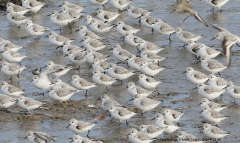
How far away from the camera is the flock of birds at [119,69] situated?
1222 cm

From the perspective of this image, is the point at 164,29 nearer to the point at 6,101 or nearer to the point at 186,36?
the point at 186,36

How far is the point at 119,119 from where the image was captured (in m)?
12.9

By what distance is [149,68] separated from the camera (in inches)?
632

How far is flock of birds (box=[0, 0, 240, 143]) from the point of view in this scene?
1222 cm

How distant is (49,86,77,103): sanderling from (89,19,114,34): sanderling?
6.41 metres

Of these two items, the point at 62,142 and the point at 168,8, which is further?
the point at 168,8

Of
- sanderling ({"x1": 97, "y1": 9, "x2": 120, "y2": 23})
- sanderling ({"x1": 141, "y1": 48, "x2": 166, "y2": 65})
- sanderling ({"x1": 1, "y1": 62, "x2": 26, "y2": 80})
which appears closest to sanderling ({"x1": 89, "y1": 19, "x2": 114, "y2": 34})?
sanderling ({"x1": 97, "y1": 9, "x2": 120, "y2": 23})

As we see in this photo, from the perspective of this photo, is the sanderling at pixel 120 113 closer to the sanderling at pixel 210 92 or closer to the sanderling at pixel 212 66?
the sanderling at pixel 210 92

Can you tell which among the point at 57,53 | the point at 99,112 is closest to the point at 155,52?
the point at 57,53

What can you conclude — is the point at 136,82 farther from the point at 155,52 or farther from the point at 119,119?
the point at 119,119

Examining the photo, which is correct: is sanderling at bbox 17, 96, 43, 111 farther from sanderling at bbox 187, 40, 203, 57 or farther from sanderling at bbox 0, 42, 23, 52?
sanderling at bbox 187, 40, 203, 57

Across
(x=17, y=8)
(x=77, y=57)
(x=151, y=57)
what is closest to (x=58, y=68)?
(x=77, y=57)

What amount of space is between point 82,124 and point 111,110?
112cm

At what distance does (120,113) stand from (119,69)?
325 cm
